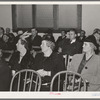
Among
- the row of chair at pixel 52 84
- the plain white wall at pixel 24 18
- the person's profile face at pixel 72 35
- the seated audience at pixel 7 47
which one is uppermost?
the plain white wall at pixel 24 18

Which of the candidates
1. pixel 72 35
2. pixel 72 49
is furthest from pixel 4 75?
pixel 72 35

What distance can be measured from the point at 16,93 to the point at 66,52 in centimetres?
137

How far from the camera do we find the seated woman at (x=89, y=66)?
1688mm

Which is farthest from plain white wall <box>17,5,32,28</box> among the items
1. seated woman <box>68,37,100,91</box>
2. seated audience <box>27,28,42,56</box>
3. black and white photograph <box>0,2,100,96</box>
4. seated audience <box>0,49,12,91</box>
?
seated audience <box>0,49,12,91</box>

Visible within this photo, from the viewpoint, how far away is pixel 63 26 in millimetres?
3803

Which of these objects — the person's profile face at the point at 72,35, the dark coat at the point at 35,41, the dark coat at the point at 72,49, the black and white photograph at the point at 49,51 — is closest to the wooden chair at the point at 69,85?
the black and white photograph at the point at 49,51

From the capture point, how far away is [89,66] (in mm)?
1801

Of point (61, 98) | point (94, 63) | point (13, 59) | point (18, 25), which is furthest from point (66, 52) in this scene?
point (61, 98)

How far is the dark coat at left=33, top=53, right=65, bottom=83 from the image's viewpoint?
191cm

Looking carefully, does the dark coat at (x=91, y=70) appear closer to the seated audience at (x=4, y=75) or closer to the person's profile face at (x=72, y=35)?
the seated audience at (x=4, y=75)

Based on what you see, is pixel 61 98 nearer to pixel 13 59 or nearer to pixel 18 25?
pixel 13 59

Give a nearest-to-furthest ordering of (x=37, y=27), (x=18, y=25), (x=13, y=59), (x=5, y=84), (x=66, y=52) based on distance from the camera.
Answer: (x=5, y=84) < (x=13, y=59) < (x=66, y=52) < (x=18, y=25) < (x=37, y=27)

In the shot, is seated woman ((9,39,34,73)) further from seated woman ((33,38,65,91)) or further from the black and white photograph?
seated woman ((33,38,65,91))

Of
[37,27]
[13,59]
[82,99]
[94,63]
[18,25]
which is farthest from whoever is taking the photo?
[37,27]
